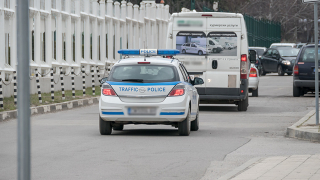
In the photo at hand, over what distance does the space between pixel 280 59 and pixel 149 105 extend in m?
31.3

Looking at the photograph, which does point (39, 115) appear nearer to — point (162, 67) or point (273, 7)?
point (162, 67)

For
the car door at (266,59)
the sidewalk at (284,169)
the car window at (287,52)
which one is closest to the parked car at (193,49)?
the sidewalk at (284,169)

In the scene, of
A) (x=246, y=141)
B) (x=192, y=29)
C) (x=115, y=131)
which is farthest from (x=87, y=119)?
(x=246, y=141)

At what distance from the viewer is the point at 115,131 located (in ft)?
42.3

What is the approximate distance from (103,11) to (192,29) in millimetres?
17069

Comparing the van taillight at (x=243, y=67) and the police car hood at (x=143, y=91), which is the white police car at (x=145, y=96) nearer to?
the police car hood at (x=143, y=91)

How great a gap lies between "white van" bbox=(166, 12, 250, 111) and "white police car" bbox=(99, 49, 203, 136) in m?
5.70

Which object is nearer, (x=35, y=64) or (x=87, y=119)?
(x=87, y=119)

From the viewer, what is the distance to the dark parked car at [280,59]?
1633 inches

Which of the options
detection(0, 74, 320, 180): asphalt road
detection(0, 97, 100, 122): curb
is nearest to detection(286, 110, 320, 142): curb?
detection(0, 74, 320, 180): asphalt road

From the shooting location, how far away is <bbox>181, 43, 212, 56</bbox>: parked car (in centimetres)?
1795

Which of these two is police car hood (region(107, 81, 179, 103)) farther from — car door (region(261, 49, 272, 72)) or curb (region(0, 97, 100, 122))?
car door (region(261, 49, 272, 72))

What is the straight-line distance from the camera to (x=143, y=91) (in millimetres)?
11609

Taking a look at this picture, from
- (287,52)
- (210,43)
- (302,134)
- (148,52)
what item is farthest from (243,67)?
(287,52)
